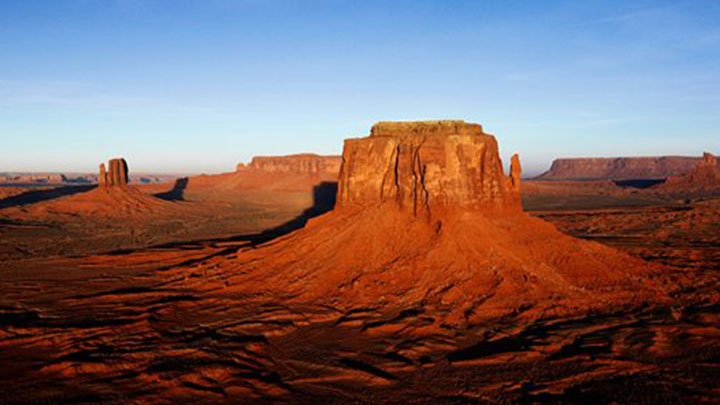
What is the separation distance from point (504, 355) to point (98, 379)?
813 cm

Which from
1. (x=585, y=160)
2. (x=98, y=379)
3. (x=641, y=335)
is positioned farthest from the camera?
(x=585, y=160)

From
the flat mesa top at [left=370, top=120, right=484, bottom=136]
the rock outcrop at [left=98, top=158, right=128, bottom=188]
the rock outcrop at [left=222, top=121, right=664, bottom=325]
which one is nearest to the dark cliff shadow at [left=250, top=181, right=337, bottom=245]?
the rock outcrop at [left=222, top=121, right=664, bottom=325]

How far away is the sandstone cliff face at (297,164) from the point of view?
94256mm

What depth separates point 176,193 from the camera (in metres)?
73.3

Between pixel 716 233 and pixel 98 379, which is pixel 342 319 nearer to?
pixel 98 379

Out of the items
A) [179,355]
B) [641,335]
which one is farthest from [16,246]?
[641,335]

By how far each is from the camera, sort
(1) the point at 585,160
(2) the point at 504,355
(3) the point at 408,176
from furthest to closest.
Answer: (1) the point at 585,160, (3) the point at 408,176, (2) the point at 504,355

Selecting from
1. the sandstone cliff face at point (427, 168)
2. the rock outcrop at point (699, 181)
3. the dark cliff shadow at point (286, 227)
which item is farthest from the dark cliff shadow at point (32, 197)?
the rock outcrop at point (699, 181)

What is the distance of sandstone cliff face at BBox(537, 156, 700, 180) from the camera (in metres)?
146

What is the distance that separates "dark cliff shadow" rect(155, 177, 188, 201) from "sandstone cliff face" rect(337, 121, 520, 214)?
49676 mm

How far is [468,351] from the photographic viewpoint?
10.4 m

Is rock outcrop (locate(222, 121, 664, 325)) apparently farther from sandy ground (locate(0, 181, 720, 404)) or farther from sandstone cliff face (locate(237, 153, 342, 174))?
sandstone cliff face (locate(237, 153, 342, 174))

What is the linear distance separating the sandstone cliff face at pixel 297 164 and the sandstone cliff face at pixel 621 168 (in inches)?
3596

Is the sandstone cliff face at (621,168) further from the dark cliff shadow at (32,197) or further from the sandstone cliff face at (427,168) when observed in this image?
the sandstone cliff face at (427,168)
